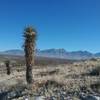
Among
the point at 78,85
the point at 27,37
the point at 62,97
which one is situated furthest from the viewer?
the point at 27,37

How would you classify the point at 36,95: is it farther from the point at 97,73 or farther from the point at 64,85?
the point at 97,73

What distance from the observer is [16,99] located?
16.4 metres

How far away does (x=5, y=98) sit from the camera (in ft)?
56.5

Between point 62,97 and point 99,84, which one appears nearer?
point 62,97

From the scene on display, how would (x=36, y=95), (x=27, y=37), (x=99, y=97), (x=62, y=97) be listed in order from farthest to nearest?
1. (x=27, y=37)
2. (x=36, y=95)
3. (x=62, y=97)
4. (x=99, y=97)

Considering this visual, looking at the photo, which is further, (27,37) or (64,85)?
(27,37)

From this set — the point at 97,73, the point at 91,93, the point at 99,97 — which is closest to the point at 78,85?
the point at 91,93

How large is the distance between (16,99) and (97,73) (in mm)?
8042

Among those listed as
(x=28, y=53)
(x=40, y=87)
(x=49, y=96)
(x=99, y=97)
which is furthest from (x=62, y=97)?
(x=28, y=53)

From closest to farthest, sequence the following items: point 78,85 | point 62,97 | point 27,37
A: point 62,97 < point 78,85 < point 27,37

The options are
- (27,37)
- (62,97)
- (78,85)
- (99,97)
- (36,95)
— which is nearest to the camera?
(99,97)

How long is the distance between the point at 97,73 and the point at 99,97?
8150 mm

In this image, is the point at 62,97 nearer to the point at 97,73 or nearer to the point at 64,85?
the point at 64,85

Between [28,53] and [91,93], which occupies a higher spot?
[28,53]
